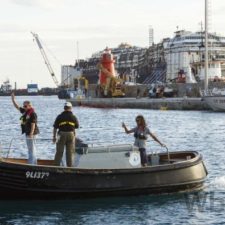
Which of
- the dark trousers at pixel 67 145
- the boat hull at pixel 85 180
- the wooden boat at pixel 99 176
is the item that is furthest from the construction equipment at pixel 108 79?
the dark trousers at pixel 67 145

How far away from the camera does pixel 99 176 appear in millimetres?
19391

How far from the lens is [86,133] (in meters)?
49.2

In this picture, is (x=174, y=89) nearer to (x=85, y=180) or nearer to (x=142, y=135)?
(x=142, y=135)

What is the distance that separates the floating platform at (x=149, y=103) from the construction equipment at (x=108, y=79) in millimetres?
3304

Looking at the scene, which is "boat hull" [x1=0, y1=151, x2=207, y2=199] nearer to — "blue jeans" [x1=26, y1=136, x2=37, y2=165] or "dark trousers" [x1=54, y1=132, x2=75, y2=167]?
"dark trousers" [x1=54, y1=132, x2=75, y2=167]

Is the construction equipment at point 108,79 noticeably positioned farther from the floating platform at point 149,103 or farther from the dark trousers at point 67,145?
the dark trousers at point 67,145

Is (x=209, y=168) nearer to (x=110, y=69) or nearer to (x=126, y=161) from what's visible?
(x=126, y=161)

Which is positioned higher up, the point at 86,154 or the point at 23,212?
the point at 86,154

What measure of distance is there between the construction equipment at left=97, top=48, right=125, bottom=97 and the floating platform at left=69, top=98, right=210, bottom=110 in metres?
3.30

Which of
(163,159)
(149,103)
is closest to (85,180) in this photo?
(163,159)

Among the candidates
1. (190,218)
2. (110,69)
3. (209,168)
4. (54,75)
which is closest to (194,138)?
(209,168)

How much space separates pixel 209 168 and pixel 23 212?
10.2 m

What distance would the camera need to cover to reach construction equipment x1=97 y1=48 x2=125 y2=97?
11019cm

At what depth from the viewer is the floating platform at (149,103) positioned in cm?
8356
